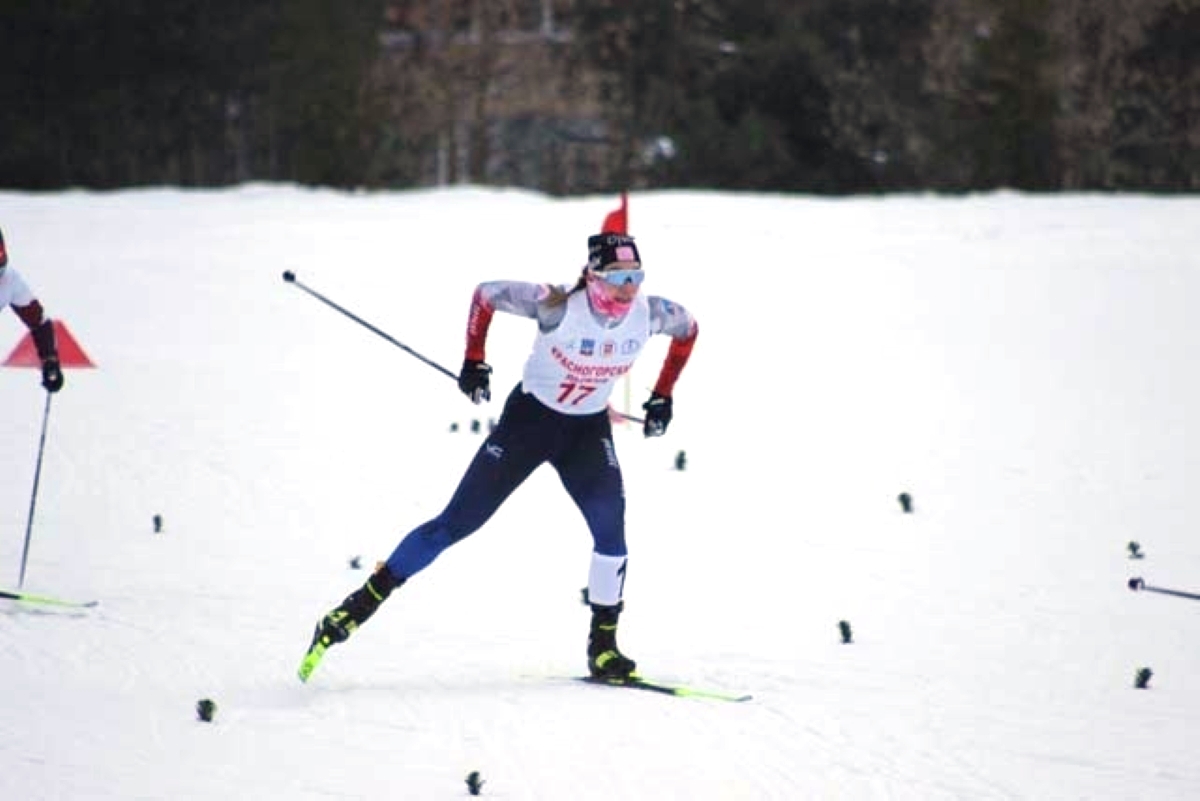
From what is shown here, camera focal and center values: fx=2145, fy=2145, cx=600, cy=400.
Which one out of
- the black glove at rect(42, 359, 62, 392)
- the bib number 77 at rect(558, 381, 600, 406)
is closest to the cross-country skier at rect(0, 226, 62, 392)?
the black glove at rect(42, 359, 62, 392)

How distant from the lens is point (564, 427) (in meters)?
8.24

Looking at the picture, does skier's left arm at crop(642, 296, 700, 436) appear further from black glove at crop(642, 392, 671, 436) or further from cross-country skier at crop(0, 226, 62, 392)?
cross-country skier at crop(0, 226, 62, 392)

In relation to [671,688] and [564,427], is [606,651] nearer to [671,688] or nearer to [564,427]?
[671,688]

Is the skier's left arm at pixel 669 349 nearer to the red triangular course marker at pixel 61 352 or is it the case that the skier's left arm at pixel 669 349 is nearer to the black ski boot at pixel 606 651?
the black ski boot at pixel 606 651

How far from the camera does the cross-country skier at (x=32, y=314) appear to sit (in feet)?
31.8

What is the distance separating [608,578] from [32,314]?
323 centimetres

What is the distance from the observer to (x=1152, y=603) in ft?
34.5

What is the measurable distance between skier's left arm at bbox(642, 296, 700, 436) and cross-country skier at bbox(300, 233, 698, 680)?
0.33ft

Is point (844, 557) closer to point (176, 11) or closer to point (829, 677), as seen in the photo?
point (829, 677)

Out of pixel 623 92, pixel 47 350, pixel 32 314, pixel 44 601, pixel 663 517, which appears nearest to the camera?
pixel 44 601

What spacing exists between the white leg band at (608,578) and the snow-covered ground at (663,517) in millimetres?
443

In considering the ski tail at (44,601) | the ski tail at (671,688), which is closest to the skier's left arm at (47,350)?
the ski tail at (44,601)

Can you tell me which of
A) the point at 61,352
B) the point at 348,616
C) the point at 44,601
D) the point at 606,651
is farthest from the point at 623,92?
the point at 348,616

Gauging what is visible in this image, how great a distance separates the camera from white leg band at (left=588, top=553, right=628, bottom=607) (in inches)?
327
